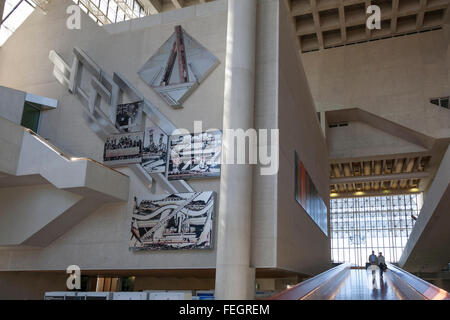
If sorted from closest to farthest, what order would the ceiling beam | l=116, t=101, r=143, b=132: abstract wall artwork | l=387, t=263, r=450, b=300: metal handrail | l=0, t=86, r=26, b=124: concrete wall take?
l=387, t=263, r=450, b=300: metal handrail → l=116, t=101, r=143, b=132: abstract wall artwork → l=0, t=86, r=26, b=124: concrete wall → the ceiling beam

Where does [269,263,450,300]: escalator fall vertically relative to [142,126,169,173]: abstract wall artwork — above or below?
below

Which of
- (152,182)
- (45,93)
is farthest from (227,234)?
(45,93)

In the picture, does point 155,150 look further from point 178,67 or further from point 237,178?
point 237,178

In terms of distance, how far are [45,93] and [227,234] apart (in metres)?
12.2

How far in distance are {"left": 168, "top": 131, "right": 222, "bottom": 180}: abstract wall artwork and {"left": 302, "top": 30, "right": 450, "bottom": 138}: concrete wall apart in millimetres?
17168

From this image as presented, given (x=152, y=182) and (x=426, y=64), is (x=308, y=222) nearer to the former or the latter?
(x=152, y=182)

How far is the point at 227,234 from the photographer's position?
14.4m

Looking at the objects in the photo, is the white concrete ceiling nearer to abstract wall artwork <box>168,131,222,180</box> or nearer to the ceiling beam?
the ceiling beam

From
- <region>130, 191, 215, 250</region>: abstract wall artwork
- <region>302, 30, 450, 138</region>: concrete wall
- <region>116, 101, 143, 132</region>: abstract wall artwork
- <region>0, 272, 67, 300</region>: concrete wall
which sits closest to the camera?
<region>130, 191, 215, 250</region>: abstract wall artwork

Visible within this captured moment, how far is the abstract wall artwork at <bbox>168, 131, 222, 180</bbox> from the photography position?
16.6 metres

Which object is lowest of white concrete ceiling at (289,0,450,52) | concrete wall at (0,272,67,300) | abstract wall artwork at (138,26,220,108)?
concrete wall at (0,272,67,300)

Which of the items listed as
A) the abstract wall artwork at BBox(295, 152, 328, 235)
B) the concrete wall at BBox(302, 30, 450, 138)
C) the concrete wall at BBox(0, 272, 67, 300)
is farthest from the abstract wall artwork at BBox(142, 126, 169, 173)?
the concrete wall at BBox(302, 30, 450, 138)

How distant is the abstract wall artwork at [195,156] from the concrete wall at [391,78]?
1717cm

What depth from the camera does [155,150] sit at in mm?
17562
